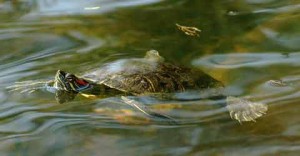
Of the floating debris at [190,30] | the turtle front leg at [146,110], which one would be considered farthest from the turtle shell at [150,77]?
the floating debris at [190,30]

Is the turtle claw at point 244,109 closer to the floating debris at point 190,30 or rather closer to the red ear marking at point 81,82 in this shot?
the red ear marking at point 81,82

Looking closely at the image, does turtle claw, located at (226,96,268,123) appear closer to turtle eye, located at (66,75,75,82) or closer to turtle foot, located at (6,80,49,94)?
turtle eye, located at (66,75,75,82)

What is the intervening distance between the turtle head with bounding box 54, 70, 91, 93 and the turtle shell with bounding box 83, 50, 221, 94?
82 mm

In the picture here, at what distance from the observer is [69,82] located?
4090mm

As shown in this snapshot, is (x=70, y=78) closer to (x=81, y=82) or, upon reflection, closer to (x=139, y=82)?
(x=81, y=82)

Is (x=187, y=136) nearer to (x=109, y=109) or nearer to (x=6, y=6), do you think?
(x=109, y=109)

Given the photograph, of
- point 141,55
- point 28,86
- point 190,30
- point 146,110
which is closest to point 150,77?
point 146,110

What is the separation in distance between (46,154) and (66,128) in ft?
1.08

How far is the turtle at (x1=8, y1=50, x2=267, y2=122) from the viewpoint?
4.02m

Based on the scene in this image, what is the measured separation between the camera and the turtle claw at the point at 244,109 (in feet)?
11.6

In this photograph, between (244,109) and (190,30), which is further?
(190,30)

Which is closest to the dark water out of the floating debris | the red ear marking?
the floating debris

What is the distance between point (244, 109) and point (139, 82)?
89 centimetres

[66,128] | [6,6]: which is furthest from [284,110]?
[6,6]
